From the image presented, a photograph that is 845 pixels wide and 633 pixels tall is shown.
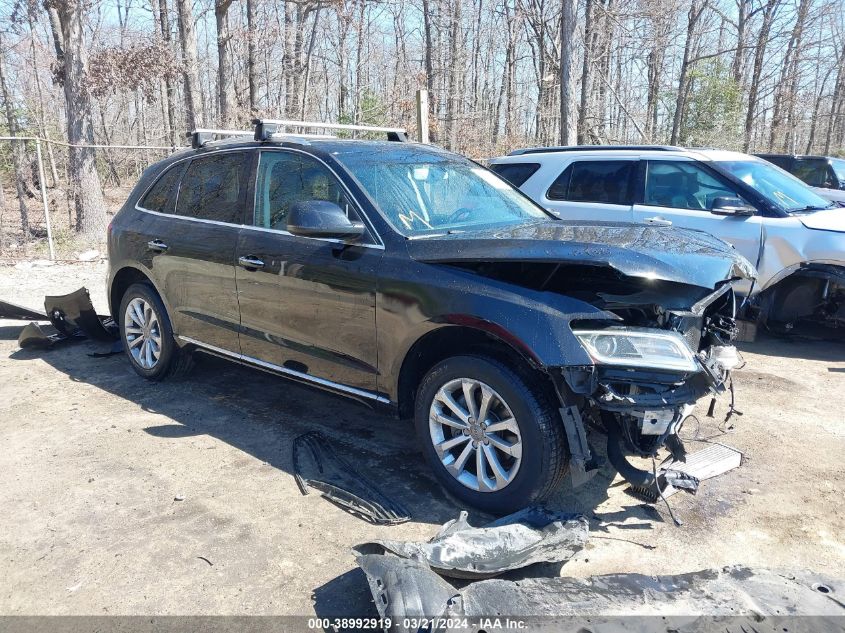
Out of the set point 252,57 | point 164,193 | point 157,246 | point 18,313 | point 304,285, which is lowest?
point 18,313

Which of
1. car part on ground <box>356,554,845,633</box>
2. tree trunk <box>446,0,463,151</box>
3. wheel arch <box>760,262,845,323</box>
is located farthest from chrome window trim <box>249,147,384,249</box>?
tree trunk <box>446,0,463,151</box>

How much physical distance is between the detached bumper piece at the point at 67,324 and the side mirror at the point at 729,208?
236 inches

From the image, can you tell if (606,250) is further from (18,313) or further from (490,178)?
(18,313)

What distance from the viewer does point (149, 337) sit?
5461mm

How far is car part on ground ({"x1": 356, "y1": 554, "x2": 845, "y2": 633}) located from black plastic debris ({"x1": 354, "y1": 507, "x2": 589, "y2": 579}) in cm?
13

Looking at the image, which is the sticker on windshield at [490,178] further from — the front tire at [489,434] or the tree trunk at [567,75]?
the tree trunk at [567,75]

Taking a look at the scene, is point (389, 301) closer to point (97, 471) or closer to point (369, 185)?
point (369, 185)

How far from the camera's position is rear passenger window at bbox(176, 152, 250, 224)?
15.2 feet

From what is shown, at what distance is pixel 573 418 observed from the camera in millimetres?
3025

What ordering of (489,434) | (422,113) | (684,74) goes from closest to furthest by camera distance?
(489,434), (422,113), (684,74)

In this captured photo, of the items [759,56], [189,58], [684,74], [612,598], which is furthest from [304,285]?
[759,56]

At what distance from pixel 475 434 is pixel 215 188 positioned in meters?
2.82

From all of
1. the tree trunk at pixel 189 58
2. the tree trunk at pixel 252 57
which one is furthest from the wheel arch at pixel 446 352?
the tree trunk at pixel 252 57

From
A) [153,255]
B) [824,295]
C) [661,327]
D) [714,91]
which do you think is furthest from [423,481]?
[714,91]
